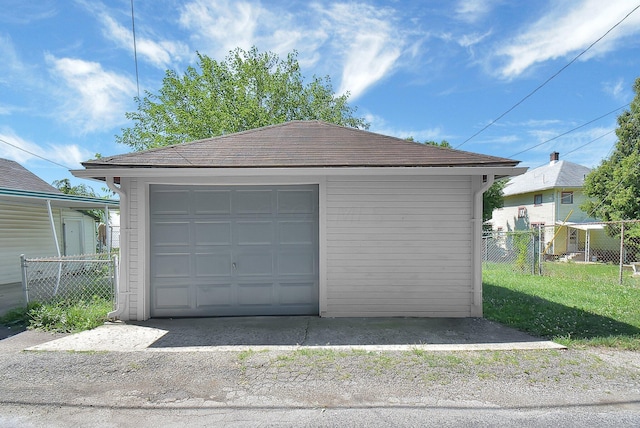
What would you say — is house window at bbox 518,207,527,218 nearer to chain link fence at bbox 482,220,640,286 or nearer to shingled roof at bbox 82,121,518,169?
chain link fence at bbox 482,220,640,286

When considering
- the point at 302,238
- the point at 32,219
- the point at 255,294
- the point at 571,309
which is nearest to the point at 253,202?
the point at 302,238

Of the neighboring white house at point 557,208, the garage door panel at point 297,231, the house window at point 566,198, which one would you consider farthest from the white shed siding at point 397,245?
the house window at point 566,198

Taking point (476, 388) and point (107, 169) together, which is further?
point (107, 169)

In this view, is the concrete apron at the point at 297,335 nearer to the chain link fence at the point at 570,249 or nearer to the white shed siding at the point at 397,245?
the white shed siding at the point at 397,245

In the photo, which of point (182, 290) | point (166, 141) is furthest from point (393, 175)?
point (166, 141)

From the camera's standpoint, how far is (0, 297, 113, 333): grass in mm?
5129

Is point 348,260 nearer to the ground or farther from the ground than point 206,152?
nearer to the ground

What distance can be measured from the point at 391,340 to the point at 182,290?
3545 millimetres

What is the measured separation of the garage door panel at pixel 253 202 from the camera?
18.7ft

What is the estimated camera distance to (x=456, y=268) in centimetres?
555

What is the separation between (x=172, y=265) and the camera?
5633 mm

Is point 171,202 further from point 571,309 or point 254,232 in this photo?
point 571,309

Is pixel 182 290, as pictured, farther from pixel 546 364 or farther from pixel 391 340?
pixel 546 364

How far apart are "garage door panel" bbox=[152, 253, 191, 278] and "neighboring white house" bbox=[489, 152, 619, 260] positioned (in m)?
19.7
